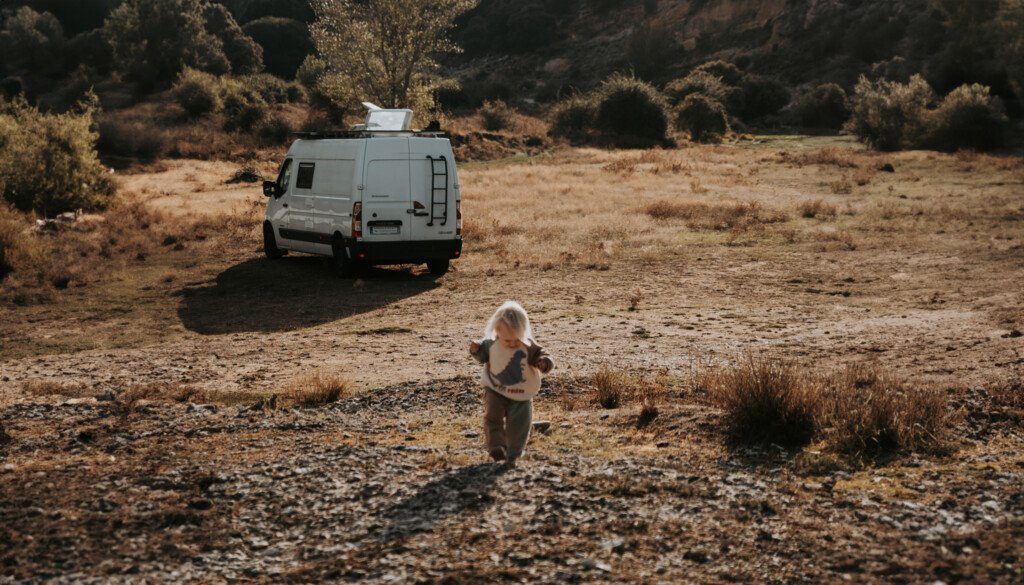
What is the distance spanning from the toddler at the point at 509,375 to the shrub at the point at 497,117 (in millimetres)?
50701

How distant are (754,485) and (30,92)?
68.2 metres

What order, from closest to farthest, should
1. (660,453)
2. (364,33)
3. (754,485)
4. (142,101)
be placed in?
(754,485)
(660,453)
(364,33)
(142,101)

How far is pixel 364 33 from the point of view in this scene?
4297 centimetres

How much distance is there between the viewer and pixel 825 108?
220 ft

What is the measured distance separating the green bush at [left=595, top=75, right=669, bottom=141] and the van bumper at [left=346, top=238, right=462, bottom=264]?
3818 cm

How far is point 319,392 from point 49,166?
1925cm

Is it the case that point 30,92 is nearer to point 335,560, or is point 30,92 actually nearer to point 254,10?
point 254,10

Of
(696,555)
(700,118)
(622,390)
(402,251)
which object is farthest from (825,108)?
(696,555)

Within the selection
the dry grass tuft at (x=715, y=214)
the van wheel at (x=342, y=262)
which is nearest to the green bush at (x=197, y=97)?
the dry grass tuft at (x=715, y=214)

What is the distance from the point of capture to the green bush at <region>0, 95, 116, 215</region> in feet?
80.9

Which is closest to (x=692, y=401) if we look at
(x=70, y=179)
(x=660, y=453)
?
(x=660, y=453)

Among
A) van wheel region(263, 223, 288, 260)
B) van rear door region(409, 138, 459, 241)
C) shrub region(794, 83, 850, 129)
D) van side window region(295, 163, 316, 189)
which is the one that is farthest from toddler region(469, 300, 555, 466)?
shrub region(794, 83, 850, 129)

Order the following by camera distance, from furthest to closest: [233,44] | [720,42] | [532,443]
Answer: [720,42] < [233,44] < [532,443]

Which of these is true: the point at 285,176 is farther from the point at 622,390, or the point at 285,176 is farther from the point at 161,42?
the point at 161,42
